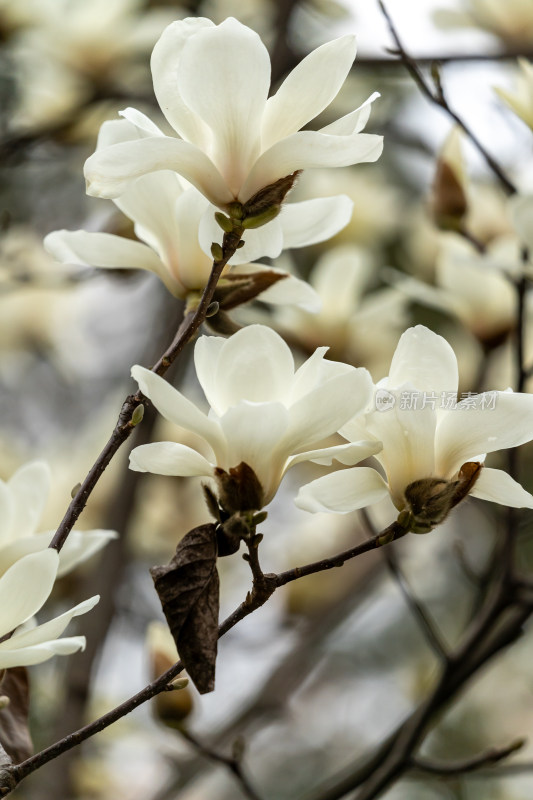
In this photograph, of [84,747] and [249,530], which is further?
[84,747]

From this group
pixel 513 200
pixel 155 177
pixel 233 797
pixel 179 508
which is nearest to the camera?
pixel 155 177

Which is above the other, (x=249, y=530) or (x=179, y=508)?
(x=249, y=530)

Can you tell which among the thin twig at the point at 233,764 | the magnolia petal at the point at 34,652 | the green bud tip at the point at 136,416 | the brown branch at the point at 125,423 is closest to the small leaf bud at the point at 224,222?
the brown branch at the point at 125,423

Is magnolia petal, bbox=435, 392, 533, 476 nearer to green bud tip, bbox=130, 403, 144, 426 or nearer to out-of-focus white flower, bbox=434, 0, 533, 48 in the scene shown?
green bud tip, bbox=130, 403, 144, 426

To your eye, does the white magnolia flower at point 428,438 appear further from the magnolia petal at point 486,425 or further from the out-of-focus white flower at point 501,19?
the out-of-focus white flower at point 501,19

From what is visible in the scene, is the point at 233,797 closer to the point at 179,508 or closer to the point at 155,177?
the point at 179,508

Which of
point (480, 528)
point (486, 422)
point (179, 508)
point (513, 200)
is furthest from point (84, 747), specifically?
point (486, 422)
